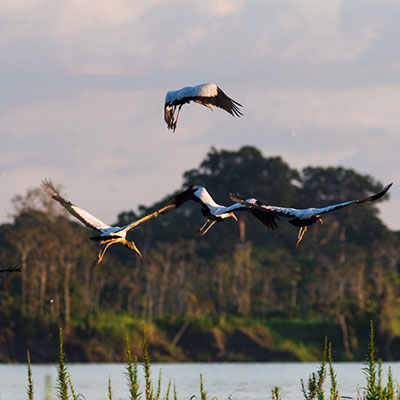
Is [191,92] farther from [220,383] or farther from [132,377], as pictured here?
[220,383]

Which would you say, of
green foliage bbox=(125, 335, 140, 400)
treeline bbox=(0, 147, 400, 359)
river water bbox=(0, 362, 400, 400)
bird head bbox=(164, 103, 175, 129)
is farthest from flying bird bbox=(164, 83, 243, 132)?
treeline bbox=(0, 147, 400, 359)

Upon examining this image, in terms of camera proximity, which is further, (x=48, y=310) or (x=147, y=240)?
(x=147, y=240)

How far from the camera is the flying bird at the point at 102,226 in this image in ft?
22.4

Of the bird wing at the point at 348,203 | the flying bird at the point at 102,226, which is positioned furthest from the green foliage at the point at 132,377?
the bird wing at the point at 348,203

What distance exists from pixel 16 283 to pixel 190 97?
67972 millimetres

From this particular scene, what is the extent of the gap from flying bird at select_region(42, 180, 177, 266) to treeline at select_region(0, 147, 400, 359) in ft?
185

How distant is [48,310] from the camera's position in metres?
70.4

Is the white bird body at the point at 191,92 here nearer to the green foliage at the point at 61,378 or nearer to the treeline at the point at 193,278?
the green foliage at the point at 61,378

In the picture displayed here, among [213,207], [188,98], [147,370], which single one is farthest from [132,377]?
[188,98]

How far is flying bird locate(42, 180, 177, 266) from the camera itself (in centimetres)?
683

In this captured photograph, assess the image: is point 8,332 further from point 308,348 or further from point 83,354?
point 308,348

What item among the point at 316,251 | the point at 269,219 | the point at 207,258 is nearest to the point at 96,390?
the point at 269,219

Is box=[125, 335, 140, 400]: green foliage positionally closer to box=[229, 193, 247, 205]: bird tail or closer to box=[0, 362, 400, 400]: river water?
box=[229, 193, 247, 205]: bird tail

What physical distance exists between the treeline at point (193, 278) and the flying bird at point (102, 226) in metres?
56.4
